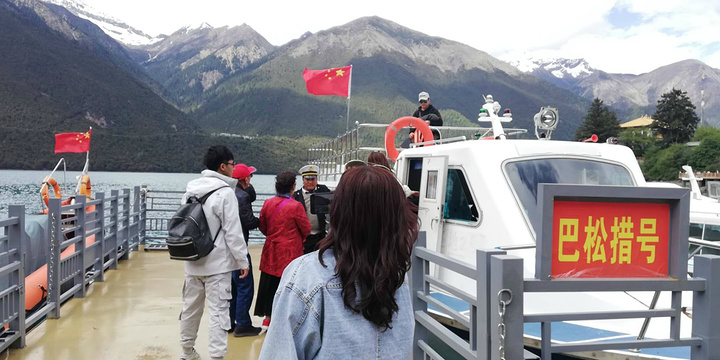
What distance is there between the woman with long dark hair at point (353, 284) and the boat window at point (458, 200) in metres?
3.34

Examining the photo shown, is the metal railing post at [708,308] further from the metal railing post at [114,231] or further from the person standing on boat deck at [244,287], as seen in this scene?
the metal railing post at [114,231]

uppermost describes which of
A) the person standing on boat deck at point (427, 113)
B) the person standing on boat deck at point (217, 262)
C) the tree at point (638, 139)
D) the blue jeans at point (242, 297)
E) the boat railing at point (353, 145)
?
the tree at point (638, 139)

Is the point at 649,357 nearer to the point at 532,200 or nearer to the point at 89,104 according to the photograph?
the point at 532,200

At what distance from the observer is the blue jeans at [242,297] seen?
5512mm

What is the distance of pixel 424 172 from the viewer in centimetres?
543

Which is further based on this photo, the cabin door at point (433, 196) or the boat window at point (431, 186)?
the boat window at point (431, 186)

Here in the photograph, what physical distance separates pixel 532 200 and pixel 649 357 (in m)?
1.83

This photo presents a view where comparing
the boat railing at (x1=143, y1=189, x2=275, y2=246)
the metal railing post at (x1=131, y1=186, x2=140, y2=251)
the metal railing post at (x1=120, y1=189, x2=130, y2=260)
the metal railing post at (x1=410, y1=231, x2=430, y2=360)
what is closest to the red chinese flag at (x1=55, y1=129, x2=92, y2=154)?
the boat railing at (x1=143, y1=189, x2=275, y2=246)

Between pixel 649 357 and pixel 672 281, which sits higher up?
pixel 672 281

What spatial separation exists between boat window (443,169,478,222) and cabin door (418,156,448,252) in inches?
4.8

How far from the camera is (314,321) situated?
58.9 inches

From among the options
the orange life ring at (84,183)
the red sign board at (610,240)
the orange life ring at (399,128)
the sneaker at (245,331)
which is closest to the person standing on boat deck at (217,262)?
the sneaker at (245,331)

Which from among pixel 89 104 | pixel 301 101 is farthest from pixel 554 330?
pixel 301 101

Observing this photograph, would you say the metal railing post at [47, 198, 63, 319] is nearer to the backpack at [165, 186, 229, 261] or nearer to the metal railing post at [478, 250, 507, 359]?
the backpack at [165, 186, 229, 261]
